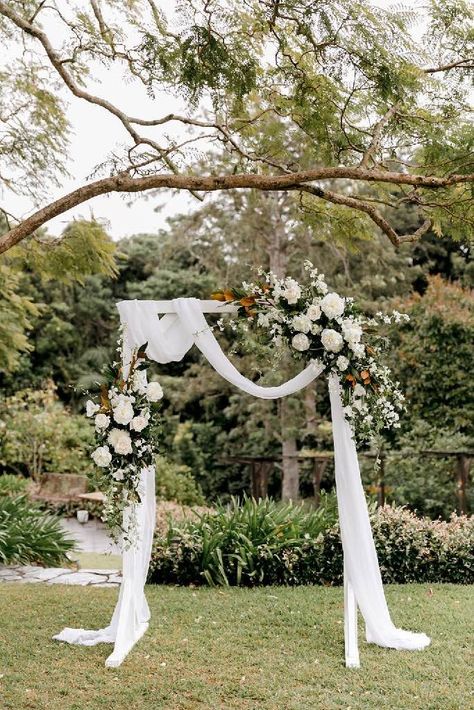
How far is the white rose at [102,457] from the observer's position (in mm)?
5176

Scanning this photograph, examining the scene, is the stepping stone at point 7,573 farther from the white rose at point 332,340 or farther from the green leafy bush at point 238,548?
the white rose at point 332,340

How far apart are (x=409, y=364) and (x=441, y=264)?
414 cm

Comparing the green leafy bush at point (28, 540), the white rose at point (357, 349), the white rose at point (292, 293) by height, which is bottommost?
the green leafy bush at point (28, 540)

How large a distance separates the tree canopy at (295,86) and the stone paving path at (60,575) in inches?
156

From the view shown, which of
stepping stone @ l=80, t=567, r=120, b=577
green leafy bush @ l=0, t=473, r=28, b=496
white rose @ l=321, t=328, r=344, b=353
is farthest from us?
green leafy bush @ l=0, t=473, r=28, b=496

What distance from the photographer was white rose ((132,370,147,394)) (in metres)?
5.46

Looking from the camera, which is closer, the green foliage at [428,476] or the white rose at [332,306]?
the white rose at [332,306]

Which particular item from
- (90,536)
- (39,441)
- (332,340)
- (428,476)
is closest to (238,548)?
(332,340)

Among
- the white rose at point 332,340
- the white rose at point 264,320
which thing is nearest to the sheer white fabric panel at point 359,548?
→ the white rose at point 332,340

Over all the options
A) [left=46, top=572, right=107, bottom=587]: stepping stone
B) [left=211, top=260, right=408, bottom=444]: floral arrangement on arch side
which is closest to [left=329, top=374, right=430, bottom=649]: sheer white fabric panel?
[left=211, top=260, right=408, bottom=444]: floral arrangement on arch side

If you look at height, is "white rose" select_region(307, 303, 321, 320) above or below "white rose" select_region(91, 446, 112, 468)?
above

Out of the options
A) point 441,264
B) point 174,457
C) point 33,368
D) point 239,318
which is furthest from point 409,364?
point 33,368

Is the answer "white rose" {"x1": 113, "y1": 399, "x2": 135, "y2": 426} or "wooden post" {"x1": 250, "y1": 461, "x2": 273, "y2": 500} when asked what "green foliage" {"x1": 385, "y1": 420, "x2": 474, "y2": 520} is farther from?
"white rose" {"x1": 113, "y1": 399, "x2": 135, "y2": 426}

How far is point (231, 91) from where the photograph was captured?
5508mm
